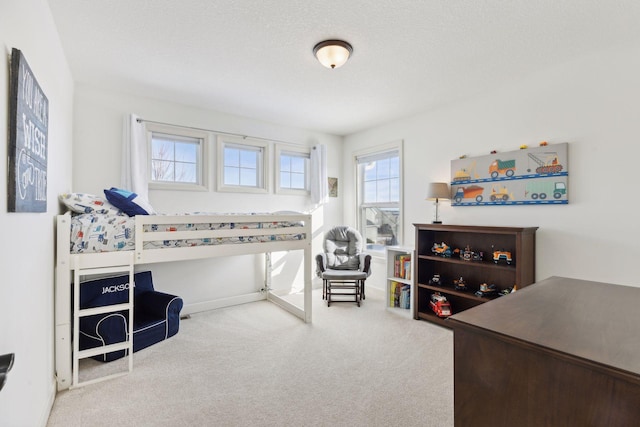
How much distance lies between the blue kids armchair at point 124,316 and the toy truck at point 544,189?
137 inches

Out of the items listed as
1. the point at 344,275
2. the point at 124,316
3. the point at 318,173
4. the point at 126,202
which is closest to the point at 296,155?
the point at 318,173

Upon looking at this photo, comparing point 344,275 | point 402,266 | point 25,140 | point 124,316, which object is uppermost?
point 25,140

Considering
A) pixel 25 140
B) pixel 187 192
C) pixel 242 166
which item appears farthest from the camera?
pixel 242 166

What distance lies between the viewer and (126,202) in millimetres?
2373

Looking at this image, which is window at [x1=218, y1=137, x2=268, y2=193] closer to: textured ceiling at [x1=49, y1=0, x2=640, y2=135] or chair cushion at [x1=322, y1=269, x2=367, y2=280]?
textured ceiling at [x1=49, y1=0, x2=640, y2=135]

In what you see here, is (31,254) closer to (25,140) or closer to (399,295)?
(25,140)

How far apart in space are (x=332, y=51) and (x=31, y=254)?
2222mm

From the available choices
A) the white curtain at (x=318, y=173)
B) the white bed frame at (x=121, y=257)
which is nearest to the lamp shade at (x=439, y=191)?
the white bed frame at (x=121, y=257)

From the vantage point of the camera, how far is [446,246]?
134 inches

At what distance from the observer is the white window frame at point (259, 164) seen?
3830mm

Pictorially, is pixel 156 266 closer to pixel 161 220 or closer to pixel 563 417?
pixel 161 220

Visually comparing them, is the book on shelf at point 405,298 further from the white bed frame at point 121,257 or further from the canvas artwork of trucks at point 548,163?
the canvas artwork of trucks at point 548,163

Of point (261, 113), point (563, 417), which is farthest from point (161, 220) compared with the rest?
point (563, 417)

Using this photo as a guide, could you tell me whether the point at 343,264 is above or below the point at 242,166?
below
